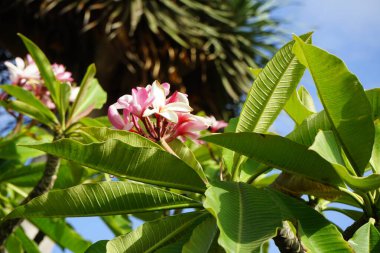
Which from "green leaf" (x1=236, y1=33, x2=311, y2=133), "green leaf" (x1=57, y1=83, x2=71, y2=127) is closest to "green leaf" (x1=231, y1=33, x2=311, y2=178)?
"green leaf" (x1=236, y1=33, x2=311, y2=133)

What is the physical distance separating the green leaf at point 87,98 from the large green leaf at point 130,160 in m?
0.62

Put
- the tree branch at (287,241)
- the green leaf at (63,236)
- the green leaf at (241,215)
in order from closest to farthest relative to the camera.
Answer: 1. the green leaf at (241,215)
2. the tree branch at (287,241)
3. the green leaf at (63,236)

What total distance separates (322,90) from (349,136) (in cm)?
6

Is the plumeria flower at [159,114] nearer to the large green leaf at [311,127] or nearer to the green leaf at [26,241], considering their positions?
the large green leaf at [311,127]

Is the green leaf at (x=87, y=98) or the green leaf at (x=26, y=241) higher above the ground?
the green leaf at (x=87, y=98)

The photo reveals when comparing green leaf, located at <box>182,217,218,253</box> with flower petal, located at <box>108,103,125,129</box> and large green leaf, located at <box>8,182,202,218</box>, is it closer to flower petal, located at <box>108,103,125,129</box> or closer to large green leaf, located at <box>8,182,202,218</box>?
large green leaf, located at <box>8,182,202,218</box>

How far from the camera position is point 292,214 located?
0.69 m

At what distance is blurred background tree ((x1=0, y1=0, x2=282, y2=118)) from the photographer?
5797 mm

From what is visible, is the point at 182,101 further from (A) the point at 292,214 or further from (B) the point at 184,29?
(B) the point at 184,29

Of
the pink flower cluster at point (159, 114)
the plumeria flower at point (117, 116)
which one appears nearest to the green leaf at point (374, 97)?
the pink flower cluster at point (159, 114)

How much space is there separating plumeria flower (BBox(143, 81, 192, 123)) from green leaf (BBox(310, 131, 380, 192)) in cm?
24

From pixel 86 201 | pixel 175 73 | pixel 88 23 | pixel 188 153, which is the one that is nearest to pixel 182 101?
pixel 188 153

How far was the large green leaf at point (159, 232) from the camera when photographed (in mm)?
688

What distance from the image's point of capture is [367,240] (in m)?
Answer: 0.63
